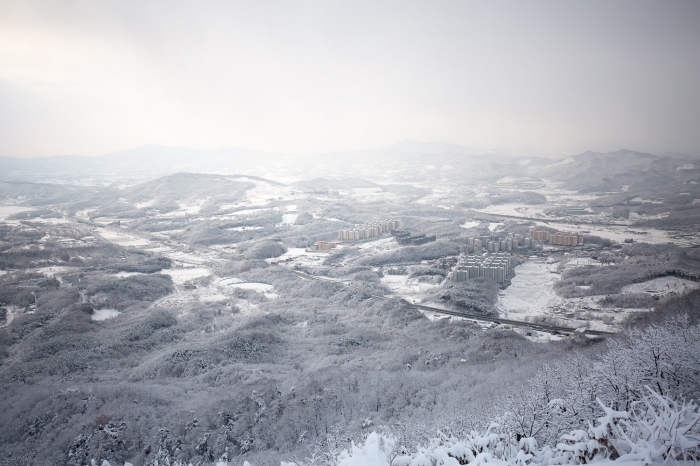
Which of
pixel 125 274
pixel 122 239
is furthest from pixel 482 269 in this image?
pixel 122 239

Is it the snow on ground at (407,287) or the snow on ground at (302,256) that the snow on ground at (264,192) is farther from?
the snow on ground at (407,287)

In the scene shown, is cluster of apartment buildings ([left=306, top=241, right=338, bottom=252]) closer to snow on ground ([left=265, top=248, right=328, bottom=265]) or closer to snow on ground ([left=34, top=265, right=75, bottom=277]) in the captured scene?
snow on ground ([left=265, top=248, right=328, bottom=265])

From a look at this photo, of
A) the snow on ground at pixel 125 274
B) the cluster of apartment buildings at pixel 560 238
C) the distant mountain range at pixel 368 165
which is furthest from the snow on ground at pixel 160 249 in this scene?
the cluster of apartment buildings at pixel 560 238

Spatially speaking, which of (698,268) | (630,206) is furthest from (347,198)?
(698,268)

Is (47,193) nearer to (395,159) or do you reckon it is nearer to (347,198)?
(347,198)

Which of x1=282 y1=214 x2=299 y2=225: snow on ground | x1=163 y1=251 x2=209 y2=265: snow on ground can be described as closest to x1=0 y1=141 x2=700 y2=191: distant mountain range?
x1=163 y1=251 x2=209 y2=265: snow on ground

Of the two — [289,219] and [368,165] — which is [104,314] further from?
[368,165]
